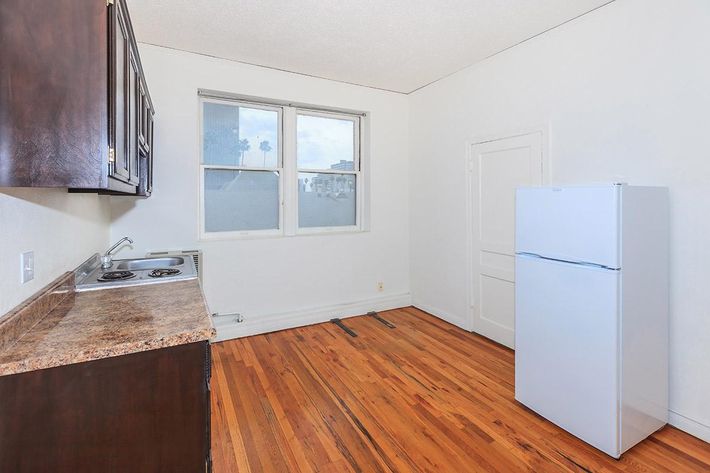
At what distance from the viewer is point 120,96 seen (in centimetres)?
140

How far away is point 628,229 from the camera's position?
79.0 inches

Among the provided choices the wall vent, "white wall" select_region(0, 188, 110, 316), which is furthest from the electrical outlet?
the wall vent

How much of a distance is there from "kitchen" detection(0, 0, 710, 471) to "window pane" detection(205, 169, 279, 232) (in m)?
0.03

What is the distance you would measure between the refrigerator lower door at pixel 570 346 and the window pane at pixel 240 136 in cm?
284

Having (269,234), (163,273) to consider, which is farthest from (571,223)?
(269,234)

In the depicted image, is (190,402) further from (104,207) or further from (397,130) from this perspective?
(397,130)

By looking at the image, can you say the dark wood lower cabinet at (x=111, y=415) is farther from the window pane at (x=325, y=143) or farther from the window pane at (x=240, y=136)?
the window pane at (x=325, y=143)

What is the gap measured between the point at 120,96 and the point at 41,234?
0.78 m

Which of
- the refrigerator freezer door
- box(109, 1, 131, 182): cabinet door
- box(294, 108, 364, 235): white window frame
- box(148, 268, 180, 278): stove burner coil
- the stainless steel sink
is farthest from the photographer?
box(294, 108, 364, 235): white window frame

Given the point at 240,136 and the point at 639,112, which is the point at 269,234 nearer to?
the point at 240,136

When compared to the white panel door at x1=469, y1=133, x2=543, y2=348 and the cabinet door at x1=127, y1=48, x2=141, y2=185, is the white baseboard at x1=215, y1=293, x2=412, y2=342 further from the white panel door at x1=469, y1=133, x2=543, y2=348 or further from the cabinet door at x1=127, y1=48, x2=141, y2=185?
the cabinet door at x1=127, y1=48, x2=141, y2=185

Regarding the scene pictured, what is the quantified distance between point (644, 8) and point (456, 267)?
102 inches

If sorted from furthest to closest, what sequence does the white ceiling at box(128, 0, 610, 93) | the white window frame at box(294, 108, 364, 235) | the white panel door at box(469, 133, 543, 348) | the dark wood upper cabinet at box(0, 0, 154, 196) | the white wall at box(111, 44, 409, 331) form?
the white window frame at box(294, 108, 364, 235)
the white wall at box(111, 44, 409, 331)
the white panel door at box(469, 133, 543, 348)
the white ceiling at box(128, 0, 610, 93)
the dark wood upper cabinet at box(0, 0, 154, 196)

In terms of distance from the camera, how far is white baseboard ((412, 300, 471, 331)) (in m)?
3.98
